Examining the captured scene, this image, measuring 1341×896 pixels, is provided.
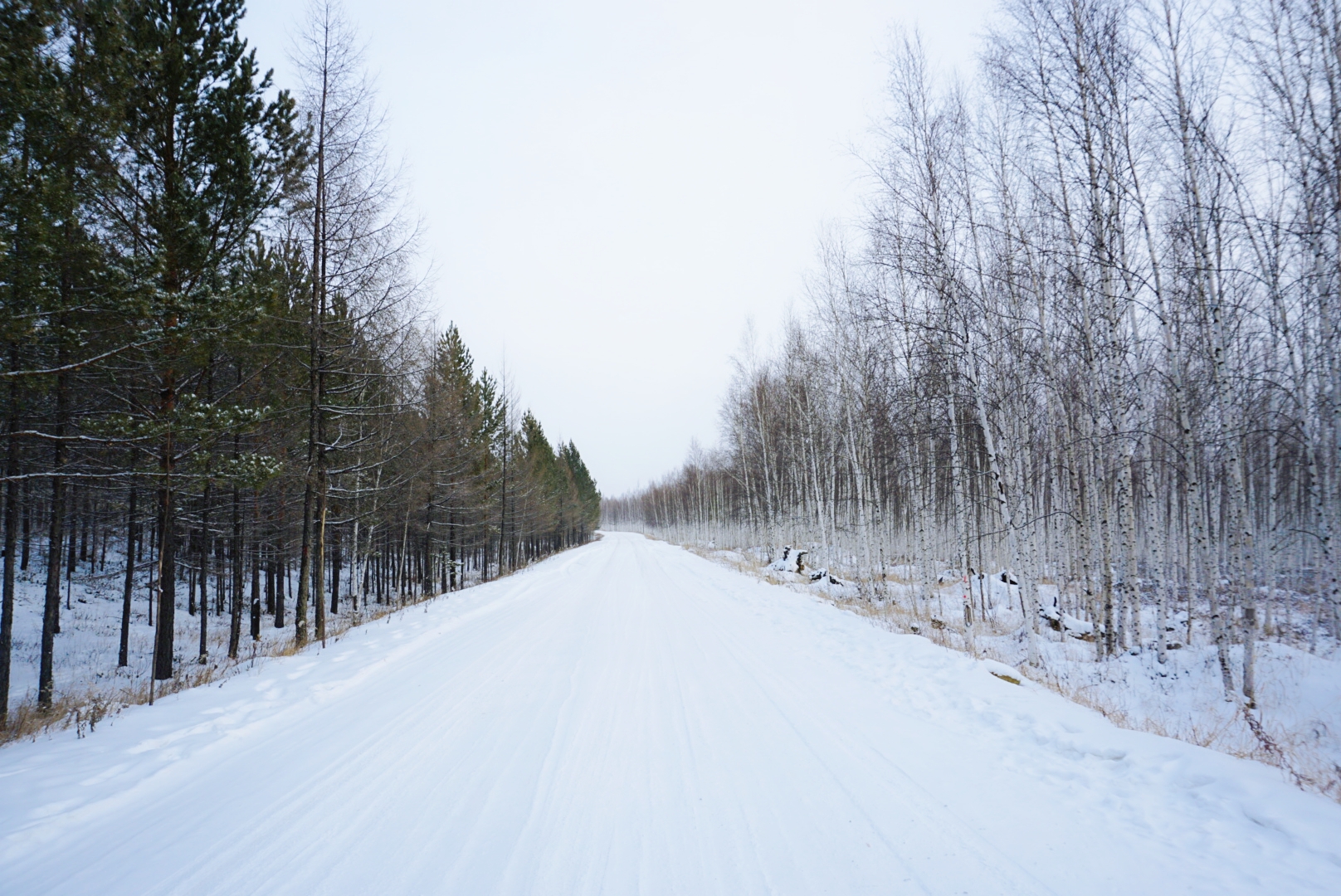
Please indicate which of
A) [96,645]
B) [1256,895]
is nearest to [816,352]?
[1256,895]

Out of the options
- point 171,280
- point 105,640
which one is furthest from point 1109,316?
point 105,640

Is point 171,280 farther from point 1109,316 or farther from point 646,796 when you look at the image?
point 1109,316

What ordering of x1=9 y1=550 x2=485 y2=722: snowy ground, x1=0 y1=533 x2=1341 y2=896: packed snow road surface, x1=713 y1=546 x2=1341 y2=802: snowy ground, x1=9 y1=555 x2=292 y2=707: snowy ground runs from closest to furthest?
x1=0 y1=533 x2=1341 y2=896: packed snow road surface → x1=713 y1=546 x2=1341 y2=802: snowy ground → x1=9 y1=550 x2=485 y2=722: snowy ground → x1=9 y1=555 x2=292 y2=707: snowy ground

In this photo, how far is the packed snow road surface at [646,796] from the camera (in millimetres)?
2631

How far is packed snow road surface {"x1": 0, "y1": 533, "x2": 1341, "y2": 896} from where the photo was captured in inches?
104

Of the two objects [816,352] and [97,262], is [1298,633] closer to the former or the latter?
[816,352]

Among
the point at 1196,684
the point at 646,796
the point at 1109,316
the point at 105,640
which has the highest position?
the point at 1109,316

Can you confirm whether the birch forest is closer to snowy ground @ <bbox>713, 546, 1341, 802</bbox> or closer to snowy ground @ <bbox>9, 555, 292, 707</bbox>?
snowy ground @ <bbox>713, 546, 1341, 802</bbox>

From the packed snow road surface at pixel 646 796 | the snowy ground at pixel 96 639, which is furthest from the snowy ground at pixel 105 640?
the packed snow road surface at pixel 646 796

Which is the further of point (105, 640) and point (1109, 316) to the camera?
point (105, 640)

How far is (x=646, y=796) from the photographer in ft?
11.2

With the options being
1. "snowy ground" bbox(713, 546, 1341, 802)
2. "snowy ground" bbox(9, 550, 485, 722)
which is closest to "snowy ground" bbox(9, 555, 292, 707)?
"snowy ground" bbox(9, 550, 485, 722)

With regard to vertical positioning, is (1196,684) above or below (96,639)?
above

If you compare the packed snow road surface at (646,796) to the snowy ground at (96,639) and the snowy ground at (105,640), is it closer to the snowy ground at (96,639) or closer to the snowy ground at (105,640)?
the snowy ground at (105,640)
